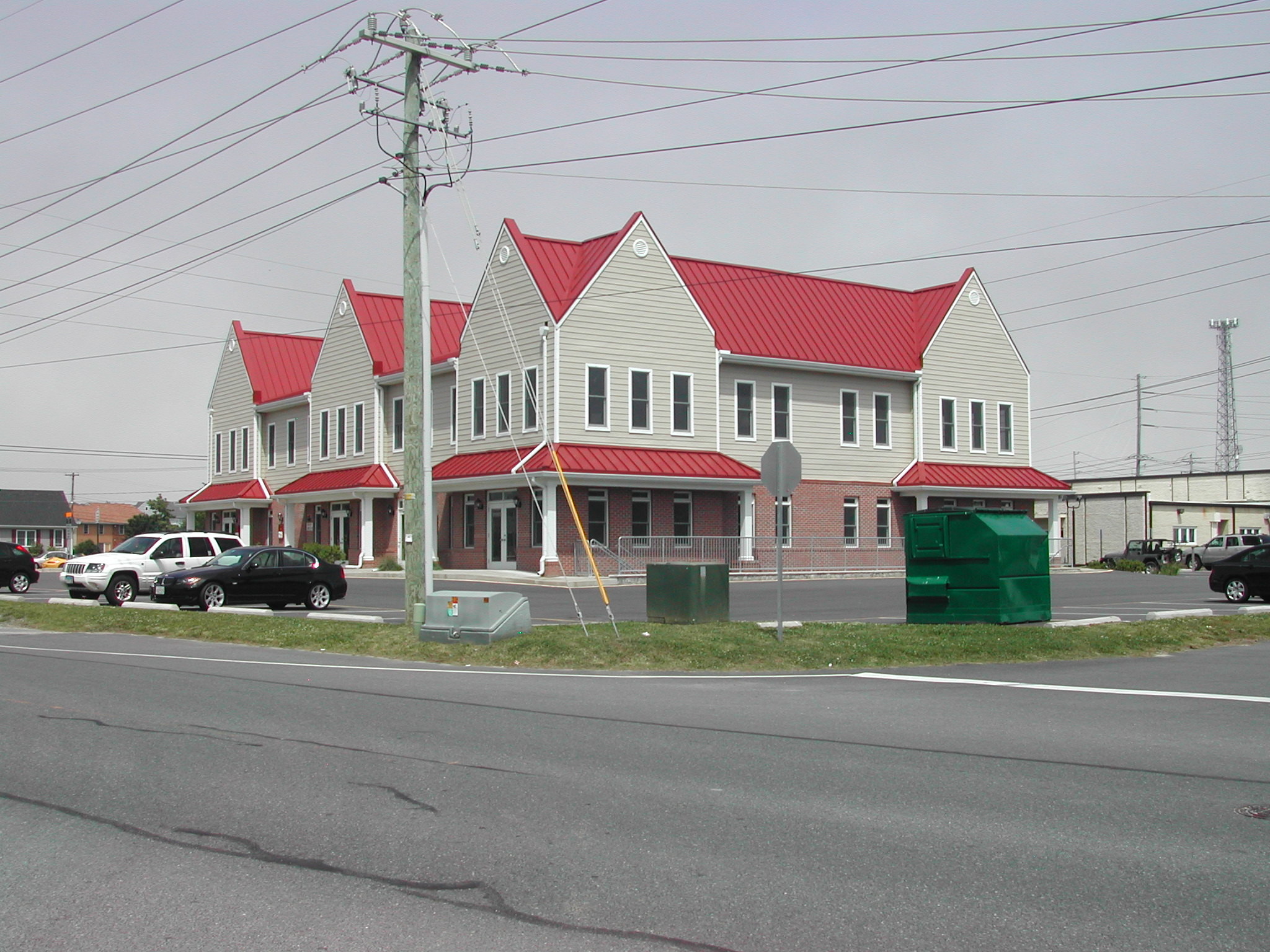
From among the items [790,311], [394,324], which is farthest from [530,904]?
[394,324]

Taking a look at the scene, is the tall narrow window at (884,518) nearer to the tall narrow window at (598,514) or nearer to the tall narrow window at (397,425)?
the tall narrow window at (598,514)

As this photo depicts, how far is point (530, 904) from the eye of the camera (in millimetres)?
5508

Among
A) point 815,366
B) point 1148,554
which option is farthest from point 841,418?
point 1148,554

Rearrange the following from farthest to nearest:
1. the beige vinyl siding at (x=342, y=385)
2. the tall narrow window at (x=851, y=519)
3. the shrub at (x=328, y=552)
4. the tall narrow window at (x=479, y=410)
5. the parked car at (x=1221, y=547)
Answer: the parked car at (x=1221, y=547) → the beige vinyl siding at (x=342, y=385) → the tall narrow window at (x=851, y=519) → the shrub at (x=328, y=552) → the tall narrow window at (x=479, y=410)

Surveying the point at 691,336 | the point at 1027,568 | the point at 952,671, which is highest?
the point at 691,336

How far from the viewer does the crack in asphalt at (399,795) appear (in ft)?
24.0

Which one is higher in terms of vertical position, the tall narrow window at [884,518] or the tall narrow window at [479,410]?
the tall narrow window at [479,410]

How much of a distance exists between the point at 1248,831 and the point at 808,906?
303 cm

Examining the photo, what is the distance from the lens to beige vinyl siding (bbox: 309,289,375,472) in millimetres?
48562

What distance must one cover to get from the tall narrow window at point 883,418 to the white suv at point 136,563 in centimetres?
2584

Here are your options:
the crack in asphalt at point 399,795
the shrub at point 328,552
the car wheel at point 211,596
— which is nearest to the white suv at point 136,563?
the car wheel at point 211,596

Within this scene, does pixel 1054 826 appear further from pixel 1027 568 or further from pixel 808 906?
pixel 1027 568

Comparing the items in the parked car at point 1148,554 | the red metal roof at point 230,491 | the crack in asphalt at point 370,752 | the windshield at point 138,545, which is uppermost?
the red metal roof at point 230,491

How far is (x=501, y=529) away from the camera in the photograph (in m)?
40.7
